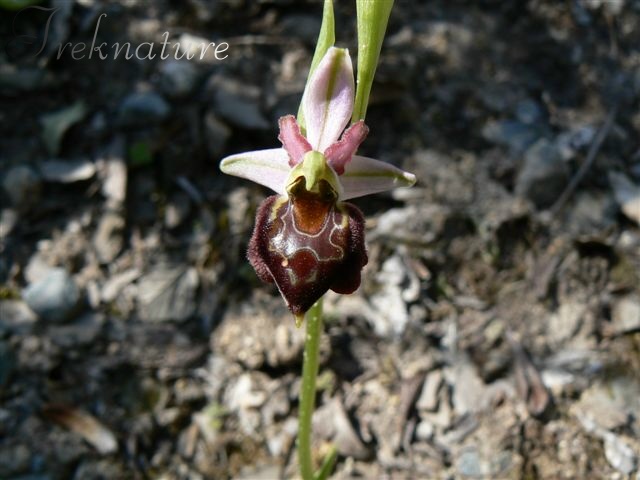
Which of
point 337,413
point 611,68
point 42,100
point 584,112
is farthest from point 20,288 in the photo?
point 611,68

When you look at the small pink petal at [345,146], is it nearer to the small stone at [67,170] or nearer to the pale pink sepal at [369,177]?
the pale pink sepal at [369,177]

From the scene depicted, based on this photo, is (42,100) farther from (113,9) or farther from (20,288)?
(20,288)

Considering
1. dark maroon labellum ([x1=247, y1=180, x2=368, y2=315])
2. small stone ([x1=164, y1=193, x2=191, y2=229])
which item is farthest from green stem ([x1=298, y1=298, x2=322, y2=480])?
small stone ([x1=164, y1=193, x2=191, y2=229])

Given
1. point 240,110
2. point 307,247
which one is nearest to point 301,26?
point 240,110

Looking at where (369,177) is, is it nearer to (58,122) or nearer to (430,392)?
(430,392)

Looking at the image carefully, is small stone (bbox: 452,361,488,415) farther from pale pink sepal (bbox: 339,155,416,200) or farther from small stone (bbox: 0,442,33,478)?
small stone (bbox: 0,442,33,478)

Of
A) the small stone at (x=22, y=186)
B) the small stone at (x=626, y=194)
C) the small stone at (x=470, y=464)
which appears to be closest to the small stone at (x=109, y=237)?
the small stone at (x=22, y=186)
